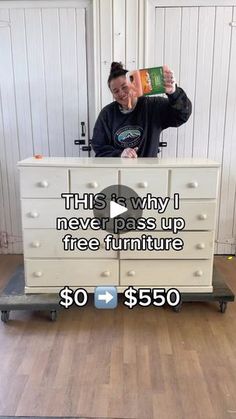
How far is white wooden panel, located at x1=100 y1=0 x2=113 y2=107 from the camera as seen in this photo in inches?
93.6

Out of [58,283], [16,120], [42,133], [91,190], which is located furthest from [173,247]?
[16,120]

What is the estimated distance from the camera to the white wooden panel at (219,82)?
7.95 feet

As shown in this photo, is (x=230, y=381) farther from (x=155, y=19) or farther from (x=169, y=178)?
(x=155, y=19)

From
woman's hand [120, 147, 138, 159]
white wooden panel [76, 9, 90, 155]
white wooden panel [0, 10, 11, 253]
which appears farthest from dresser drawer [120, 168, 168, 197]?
white wooden panel [0, 10, 11, 253]

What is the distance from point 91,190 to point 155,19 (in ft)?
4.74

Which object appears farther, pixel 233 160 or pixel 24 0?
pixel 233 160

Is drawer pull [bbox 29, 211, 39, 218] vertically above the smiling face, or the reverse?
the smiling face

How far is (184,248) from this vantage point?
1943mm

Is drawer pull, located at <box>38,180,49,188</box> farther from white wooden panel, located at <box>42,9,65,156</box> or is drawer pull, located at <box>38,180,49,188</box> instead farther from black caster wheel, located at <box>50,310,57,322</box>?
white wooden panel, located at <box>42,9,65,156</box>

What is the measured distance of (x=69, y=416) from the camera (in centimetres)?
131

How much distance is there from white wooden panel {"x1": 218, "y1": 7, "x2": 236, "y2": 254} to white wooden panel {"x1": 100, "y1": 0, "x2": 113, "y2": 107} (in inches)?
35.3

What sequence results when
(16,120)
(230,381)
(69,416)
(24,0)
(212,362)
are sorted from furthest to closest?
(16,120) < (24,0) < (212,362) < (230,381) < (69,416)

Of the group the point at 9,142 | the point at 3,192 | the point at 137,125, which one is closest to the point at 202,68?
the point at 137,125

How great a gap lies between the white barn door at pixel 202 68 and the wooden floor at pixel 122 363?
122 cm
